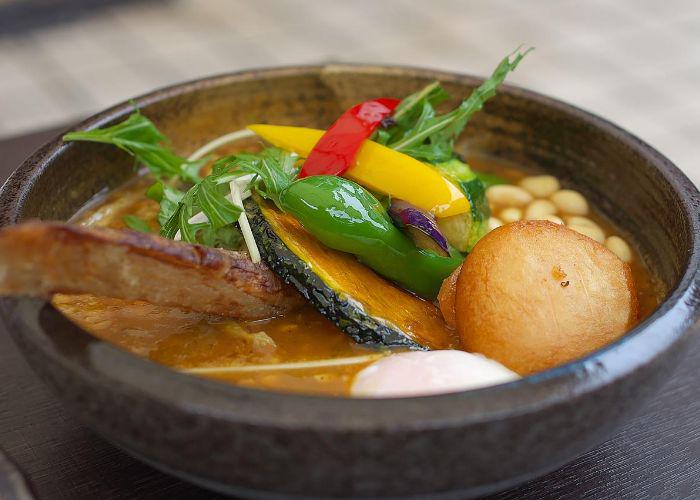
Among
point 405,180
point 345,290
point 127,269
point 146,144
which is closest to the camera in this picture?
point 127,269

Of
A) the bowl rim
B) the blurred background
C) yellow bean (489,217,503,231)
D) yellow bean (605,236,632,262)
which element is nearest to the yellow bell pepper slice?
yellow bean (489,217,503,231)

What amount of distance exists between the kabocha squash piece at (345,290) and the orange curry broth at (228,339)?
0.23ft

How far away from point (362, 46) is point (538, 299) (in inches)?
194

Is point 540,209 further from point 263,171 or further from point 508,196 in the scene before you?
point 263,171

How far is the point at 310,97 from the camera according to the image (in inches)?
101

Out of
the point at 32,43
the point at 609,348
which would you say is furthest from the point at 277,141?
the point at 32,43

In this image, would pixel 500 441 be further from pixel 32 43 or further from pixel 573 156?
pixel 32 43

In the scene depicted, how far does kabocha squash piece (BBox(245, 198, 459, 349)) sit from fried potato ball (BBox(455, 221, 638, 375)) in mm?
113

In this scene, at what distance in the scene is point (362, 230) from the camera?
1739 millimetres

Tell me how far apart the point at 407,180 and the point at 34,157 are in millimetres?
882

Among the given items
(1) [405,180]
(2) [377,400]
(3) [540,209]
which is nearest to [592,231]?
(3) [540,209]

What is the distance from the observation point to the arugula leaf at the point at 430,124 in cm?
211

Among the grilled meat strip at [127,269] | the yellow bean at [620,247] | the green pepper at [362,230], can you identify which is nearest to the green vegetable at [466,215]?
the green pepper at [362,230]

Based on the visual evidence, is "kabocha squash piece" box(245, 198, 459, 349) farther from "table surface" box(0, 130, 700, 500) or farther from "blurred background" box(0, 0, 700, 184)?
"blurred background" box(0, 0, 700, 184)
